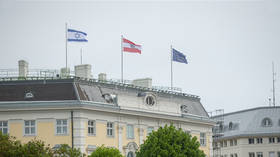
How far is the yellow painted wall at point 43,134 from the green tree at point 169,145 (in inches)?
305

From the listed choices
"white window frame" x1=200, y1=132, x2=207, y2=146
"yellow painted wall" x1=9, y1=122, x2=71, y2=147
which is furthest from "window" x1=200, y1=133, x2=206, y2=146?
"yellow painted wall" x1=9, y1=122, x2=71, y2=147

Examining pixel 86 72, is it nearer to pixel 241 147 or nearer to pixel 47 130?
pixel 47 130

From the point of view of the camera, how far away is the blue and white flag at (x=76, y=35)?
7431cm

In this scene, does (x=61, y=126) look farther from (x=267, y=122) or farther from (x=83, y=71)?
(x=267, y=122)

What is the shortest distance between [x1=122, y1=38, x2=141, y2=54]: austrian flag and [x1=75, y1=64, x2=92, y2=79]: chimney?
4.59m

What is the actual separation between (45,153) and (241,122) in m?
66.3

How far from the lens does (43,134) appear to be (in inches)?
2785

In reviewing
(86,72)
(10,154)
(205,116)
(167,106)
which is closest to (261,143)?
(205,116)

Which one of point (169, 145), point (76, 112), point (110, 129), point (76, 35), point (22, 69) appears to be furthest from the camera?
point (110, 129)

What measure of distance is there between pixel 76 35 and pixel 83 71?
4289 millimetres

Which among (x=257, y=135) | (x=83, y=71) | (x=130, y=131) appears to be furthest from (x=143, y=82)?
(x=257, y=135)

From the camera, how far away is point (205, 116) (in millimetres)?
87750

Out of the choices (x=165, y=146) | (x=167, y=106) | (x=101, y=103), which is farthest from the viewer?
(x=167, y=106)

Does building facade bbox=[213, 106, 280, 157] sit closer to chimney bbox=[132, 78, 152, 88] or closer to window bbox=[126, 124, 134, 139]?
chimney bbox=[132, 78, 152, 88]
